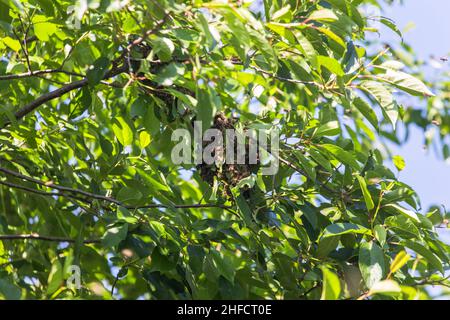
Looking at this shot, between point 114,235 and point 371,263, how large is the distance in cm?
51

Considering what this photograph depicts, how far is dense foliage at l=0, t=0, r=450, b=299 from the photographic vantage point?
5.08 feet

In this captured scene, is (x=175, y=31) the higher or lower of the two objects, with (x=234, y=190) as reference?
higher

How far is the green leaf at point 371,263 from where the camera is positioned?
1.47 metres

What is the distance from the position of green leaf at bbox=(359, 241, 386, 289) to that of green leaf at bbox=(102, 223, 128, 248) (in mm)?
479

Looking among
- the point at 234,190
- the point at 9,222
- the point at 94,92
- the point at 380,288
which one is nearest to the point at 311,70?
the point at 234,190

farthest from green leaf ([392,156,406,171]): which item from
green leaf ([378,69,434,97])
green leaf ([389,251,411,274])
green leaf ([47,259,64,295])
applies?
green leaf ([47,259,64,295])

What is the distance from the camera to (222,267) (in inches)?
67.3

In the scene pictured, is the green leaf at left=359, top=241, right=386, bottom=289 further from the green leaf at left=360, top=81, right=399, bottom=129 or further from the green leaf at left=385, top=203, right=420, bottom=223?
the green leaf at left=360, top=81, right=399, bottom=129

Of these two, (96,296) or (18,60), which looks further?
(18,60)

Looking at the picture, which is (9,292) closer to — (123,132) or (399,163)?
(123,132)

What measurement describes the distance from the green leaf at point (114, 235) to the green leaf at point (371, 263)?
479 mm
